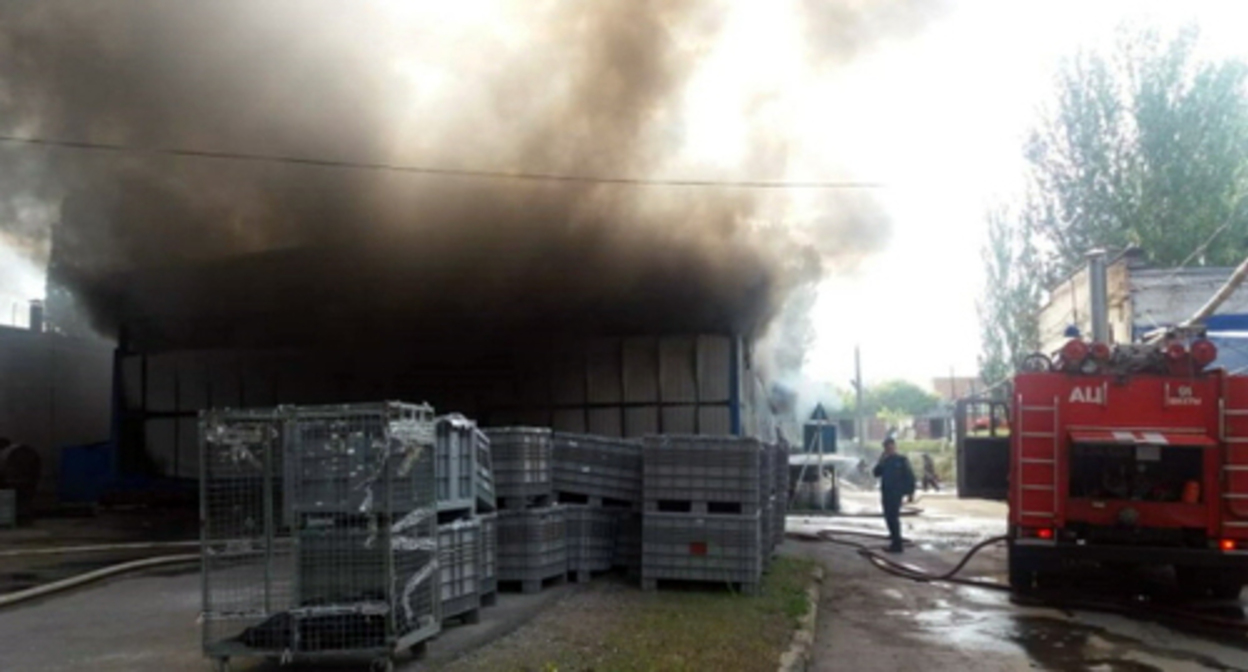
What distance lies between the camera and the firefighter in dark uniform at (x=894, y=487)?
14828 millimetres

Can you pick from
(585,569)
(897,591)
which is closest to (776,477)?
(897,591)

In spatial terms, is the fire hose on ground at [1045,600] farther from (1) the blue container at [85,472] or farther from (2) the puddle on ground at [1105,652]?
(1) the blue container at [85,472]

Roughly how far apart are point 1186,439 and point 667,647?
572 cm

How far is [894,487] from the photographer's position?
1488 cm

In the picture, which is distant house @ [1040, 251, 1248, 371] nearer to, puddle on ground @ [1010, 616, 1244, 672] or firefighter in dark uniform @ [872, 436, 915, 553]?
firefighter in dark uniform @ [872, 436, 915, 553]

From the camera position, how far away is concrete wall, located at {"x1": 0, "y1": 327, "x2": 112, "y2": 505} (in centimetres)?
2841

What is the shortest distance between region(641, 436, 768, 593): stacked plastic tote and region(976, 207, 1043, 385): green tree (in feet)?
83.5

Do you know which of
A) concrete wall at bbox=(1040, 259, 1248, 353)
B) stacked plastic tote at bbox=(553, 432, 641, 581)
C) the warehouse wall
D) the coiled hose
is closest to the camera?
stacked plastic tote at bbox=(553, 432, 641, 581)

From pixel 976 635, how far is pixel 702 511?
2460 mm

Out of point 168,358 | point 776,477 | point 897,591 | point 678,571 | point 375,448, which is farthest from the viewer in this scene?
point 168,358

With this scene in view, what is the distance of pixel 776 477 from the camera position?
1315cm

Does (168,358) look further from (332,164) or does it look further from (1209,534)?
(1209,534)

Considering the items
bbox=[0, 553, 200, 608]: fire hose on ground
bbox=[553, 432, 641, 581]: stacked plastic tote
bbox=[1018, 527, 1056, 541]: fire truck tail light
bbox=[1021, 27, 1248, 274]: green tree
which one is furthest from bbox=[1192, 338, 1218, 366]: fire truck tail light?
bbox=[1021, 27, 1248, 274]: green tree

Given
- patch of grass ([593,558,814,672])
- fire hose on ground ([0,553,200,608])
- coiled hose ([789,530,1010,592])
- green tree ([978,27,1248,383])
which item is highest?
green tree ([978,27,1248,383])
